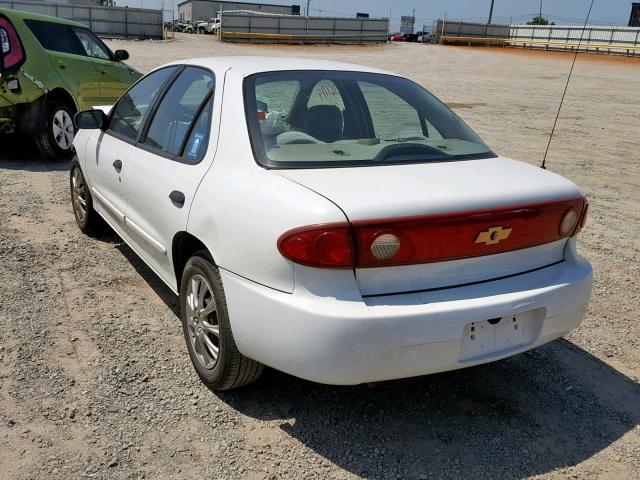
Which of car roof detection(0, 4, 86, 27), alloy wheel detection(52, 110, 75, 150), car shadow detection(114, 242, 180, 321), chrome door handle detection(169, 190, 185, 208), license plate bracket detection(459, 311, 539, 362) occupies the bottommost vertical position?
car shadow detection(114, 242, 180, 321)

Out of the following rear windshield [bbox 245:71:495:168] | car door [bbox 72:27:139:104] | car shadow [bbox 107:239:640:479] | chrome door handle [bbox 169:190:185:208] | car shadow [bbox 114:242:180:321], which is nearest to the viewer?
car shadow [bbox 107:239:640:479]

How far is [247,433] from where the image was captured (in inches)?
111

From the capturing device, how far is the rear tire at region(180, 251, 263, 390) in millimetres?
2826

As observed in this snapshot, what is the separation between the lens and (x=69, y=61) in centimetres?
845

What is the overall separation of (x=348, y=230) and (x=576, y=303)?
124cm

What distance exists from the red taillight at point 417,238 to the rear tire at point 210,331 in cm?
58

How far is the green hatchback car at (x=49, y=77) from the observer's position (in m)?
7.65

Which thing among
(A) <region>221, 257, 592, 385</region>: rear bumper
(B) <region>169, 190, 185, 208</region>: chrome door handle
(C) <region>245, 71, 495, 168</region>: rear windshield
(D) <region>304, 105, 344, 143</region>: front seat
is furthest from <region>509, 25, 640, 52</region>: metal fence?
(A) <region>221, 257, 592, 385</region>: rear bumper

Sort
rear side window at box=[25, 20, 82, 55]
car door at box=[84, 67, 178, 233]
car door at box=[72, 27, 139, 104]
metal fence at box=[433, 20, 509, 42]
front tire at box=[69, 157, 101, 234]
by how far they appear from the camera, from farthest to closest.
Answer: metal fence at box=[433, 20, 509, 42], car door at box=[72, 27, 139, 104], rear side window at box=[25, 20, 82, 55], front tire at box=[69, 157, 101, 234], car door at box=[84, 67, 178, 233]

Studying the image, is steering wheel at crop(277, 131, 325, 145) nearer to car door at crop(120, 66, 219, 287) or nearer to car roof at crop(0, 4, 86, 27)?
car door at crop(120, 66, 219, 287)

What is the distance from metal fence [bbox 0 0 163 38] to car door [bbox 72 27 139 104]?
3318cm

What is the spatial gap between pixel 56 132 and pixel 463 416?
6.96 metres

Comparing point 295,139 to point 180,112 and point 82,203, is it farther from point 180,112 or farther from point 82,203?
point 82,203

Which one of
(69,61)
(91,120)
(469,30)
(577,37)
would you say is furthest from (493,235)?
(469,30)
